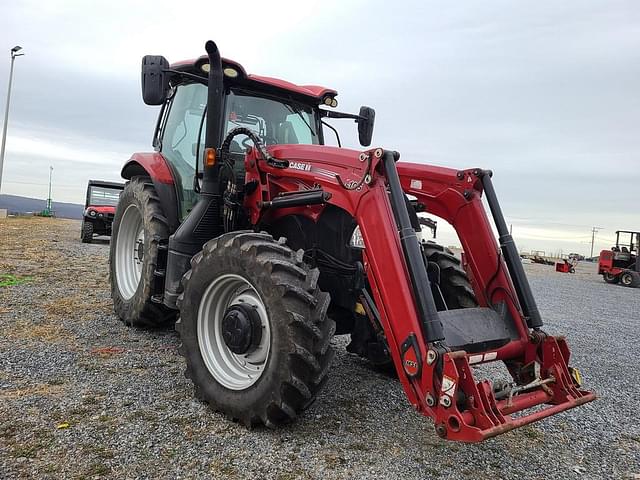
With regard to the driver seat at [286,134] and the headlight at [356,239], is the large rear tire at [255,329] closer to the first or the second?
the headlight at [356,239]

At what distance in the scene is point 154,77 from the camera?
4.19 metres

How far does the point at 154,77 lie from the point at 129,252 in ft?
7.79

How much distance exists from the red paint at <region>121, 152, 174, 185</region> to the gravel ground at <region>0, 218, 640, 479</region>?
1.55m

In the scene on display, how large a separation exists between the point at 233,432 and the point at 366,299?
114 cm

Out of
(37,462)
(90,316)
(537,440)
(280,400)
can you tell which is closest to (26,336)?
(90,316)

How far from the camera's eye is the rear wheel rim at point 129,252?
569cm

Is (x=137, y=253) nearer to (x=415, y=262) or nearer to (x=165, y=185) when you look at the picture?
(x=165, y=185)

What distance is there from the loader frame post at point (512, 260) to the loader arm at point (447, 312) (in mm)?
10

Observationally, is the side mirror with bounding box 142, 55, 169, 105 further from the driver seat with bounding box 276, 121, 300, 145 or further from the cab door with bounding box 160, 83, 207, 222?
the driver seat with bounding box 276, 121, 300, 145

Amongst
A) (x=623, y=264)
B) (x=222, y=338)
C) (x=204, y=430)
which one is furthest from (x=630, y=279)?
(x=204, y=430)

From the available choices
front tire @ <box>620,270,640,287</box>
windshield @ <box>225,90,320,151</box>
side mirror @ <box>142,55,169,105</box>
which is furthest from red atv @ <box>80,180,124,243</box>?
front tire @ <box>620,270,640,287</box>

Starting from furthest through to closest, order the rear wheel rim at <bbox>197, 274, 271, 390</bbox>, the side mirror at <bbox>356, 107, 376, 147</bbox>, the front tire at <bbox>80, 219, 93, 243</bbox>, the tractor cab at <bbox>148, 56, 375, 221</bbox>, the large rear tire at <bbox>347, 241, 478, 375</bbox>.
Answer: the front tire at <bbox>80, 219, 93, 243</bbox> → the side mirror at <bbox>356, 107, 376, 147</bbox> → the tractor cab at <bbox>148, 56, 375, 221</bbox> → the large rear tire at <bbox>347, 241, 478, 375</bbox> → the rear wheel rim at <bbox>197, 274, 271, 390</bbox>

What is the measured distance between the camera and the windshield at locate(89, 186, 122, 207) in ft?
55.4

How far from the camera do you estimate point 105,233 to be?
16391 millimetres
